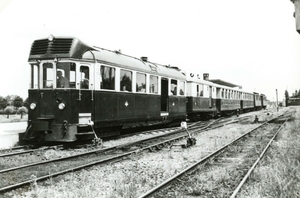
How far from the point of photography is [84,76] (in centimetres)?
943

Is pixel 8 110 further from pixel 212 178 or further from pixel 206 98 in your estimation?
pixel 212 178

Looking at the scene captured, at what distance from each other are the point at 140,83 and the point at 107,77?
2.32 meters

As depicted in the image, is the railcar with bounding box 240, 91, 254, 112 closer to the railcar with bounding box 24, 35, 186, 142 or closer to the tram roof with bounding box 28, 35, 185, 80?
the railcar with bounding box 24, 35, 186, 142

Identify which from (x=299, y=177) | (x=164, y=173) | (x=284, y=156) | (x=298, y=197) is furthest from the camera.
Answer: (x=284, y=156)

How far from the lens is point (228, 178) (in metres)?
5.91

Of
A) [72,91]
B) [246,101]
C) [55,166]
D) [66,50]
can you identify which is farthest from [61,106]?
[246,101]

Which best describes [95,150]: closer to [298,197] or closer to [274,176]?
[274,176]

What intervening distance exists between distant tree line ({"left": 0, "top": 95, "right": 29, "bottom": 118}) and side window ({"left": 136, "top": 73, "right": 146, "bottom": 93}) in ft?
35.6

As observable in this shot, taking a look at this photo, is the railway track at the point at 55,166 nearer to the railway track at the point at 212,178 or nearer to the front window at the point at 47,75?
the railway track at the point at 212,178

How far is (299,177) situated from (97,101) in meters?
6.13

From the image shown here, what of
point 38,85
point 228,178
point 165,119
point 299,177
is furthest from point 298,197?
point 165,119

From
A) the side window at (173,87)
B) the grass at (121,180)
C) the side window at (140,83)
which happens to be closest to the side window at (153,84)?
the side window at (140,83)

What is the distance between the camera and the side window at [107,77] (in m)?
9.84

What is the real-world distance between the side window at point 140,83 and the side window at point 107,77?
1.70m
